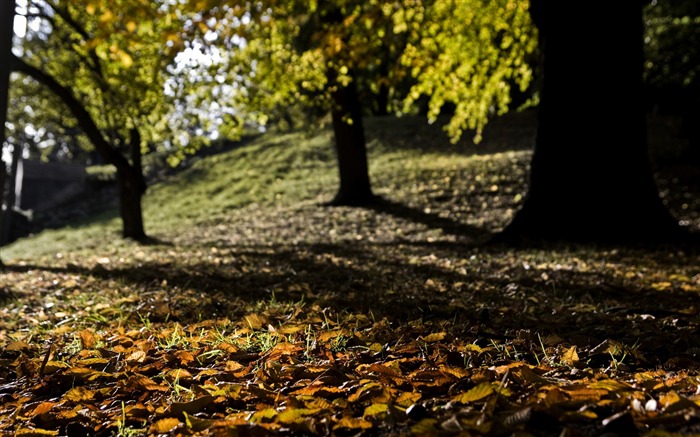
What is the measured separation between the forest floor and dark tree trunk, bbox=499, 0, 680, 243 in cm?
69

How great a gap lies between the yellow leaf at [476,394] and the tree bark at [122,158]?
812cm

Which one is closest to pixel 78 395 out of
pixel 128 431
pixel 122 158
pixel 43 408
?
pixel 43 408

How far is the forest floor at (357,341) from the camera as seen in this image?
192 centimetres

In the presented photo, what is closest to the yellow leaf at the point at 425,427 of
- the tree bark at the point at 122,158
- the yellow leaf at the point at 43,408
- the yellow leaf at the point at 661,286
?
the yellow leaf at the point at 43,408

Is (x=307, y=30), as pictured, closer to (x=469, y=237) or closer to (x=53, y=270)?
(x=469, y=237)

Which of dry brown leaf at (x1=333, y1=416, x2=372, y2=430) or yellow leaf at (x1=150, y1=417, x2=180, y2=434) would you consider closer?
dry brown leaf at (x1=333, y1=416, x2=372, y2=430)

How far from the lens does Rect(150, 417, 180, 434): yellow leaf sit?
195 cm

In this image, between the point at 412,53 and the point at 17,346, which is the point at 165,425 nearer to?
the point at 17,346

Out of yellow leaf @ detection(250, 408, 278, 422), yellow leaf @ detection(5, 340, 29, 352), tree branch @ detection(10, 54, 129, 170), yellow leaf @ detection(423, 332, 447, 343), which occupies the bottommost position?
yellow leaf @ detection(423, 332, 447, 343)

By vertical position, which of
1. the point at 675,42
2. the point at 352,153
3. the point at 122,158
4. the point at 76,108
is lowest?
the point at 352,153

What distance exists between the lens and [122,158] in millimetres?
10539

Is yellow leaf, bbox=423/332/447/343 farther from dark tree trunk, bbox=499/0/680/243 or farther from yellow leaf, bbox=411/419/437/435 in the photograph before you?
dark tree trunk, bbox=499/0/680/243

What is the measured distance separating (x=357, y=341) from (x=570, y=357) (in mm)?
1010

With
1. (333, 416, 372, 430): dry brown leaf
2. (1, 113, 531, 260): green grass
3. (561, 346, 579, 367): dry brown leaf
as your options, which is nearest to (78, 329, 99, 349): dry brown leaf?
(333, 416, 372, 430): dry brown leaf
